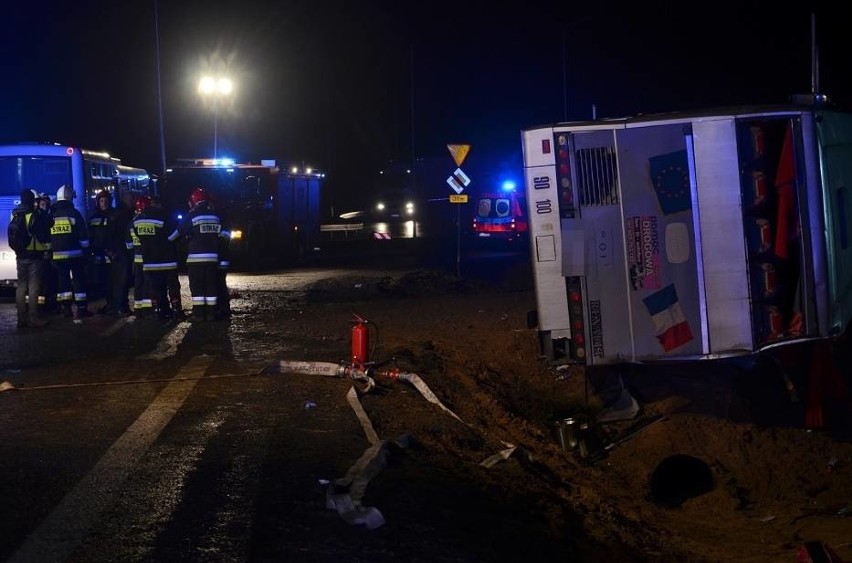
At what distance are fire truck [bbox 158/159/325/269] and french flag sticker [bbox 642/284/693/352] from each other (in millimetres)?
17130

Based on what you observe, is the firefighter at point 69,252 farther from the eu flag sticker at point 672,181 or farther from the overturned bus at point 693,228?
the eu flag sticker at point 672,181

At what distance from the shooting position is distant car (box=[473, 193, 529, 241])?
3025 cm

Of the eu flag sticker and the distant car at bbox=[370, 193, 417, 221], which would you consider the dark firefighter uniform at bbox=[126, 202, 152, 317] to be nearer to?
the eu flag sticker

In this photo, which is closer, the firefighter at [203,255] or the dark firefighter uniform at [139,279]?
the firefighter at [203,255]

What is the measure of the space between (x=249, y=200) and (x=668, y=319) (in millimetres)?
18464

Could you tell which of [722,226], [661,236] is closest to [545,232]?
[661,236]

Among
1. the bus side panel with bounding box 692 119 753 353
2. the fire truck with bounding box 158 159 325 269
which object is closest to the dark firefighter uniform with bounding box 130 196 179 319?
the fire truck with bounding box 158 159 325 269

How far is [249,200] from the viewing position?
83.9 feet

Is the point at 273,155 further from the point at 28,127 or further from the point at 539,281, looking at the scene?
the point at 539,281

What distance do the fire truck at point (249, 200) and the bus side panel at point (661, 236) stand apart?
1707cm

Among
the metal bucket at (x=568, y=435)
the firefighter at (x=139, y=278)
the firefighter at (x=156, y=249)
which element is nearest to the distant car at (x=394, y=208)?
the firefighter at (x=139, y=278)

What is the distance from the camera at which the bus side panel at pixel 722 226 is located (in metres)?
8.22

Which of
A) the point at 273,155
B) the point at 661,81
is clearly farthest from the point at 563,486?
the point at 273,155

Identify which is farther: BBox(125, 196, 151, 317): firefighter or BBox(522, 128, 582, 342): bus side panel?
BBox(125, 196, 151, 317): firefighter
